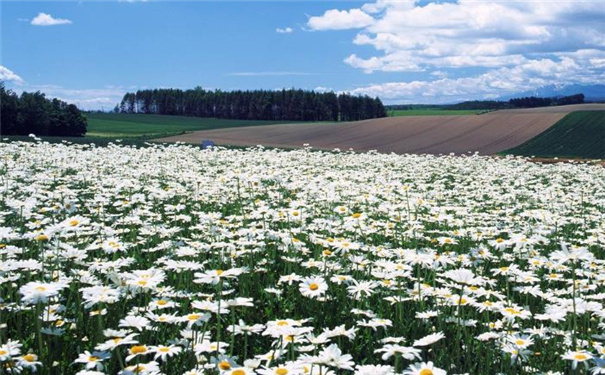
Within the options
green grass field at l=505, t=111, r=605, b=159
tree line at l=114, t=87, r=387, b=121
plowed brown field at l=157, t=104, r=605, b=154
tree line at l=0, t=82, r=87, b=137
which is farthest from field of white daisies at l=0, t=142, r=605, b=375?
tree line at l=114, t=87, r=387, b=121

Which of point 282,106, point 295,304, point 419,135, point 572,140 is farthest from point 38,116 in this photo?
point 282,106

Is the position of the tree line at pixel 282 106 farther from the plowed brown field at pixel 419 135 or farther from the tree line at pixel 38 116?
the tree line at pixel 38 116

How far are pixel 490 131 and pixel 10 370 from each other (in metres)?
Result: 58.6

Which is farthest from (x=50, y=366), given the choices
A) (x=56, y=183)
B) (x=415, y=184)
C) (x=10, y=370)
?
(x=415, y=184)

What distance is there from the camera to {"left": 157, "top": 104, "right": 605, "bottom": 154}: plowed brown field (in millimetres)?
50219

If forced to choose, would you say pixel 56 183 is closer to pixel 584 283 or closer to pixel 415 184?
pixel 415 184

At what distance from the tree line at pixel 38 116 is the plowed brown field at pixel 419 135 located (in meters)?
13.0

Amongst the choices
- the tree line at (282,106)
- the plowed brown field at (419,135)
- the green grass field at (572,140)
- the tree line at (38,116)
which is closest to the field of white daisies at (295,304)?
the green grass field at (572,140)

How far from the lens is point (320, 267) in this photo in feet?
19.3

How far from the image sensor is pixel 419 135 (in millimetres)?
58844

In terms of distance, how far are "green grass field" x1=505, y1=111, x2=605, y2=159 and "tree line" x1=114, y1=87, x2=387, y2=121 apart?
87.8 metres

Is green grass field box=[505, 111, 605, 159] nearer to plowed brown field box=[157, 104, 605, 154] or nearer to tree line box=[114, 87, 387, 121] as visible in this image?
plowed brown field box=[157, 104, 605, 154]

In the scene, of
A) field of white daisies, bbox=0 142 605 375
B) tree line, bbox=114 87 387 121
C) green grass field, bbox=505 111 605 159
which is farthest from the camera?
tree line, bbox=114 87 387 121

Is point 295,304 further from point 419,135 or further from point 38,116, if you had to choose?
point 38,116
